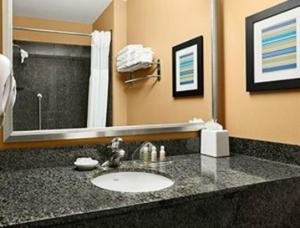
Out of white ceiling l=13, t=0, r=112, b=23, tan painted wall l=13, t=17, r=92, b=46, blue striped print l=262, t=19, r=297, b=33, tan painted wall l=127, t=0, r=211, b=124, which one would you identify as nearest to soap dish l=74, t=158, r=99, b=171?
tan painted wall l=127, t=0, r=211, b=124

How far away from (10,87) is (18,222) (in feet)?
1.58

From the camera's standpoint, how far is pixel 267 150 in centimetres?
140

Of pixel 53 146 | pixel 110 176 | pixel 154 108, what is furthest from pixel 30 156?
pixel 154 108

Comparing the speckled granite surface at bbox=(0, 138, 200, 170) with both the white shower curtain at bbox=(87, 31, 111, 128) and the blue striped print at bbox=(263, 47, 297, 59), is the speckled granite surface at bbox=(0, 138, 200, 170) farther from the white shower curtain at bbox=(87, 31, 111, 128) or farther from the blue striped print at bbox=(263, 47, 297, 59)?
the blue striped print at bbox=(263, 47, 297, 59)

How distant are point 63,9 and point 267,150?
3.95ft

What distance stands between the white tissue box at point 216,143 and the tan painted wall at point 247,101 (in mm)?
108

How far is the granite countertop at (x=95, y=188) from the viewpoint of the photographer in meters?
0.75

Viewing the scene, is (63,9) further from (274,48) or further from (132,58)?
(274,48)

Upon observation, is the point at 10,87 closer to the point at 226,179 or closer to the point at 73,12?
the point at 73,12

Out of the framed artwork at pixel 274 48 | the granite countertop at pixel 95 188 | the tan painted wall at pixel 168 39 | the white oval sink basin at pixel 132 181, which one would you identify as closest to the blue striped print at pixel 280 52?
the framed artwork at pixel 274 48

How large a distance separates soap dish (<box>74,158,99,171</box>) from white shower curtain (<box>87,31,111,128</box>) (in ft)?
0.60

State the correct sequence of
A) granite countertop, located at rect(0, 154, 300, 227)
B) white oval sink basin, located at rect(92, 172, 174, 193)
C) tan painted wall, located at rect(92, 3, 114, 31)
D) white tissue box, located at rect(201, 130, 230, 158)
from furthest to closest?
white tissue box, located at rect(201, 130, 230, 158) < tan painted wall, located at rect(92, 3, 114, 31) < white oval sink basin, located at rect(92, 172, 174, 193) < granite countertop, located at rect(0, 154, 300, 227)

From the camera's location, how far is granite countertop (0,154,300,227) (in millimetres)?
750

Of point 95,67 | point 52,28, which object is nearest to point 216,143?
point 95,67
